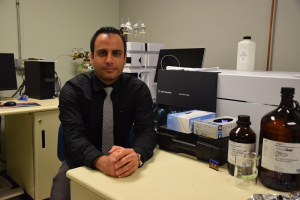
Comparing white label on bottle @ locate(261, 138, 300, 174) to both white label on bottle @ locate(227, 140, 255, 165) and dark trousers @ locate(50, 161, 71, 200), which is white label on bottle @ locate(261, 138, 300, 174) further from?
dark trousers @ locate(50, 161, 71, 200)

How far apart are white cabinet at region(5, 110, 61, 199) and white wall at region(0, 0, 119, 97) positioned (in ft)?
2.21

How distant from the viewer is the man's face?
1338mm

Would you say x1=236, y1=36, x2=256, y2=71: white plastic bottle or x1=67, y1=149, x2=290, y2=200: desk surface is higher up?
x1=236, y1=36, x2=256, y2=71: white plastic bottle

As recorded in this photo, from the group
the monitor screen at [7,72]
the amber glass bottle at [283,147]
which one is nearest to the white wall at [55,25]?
the monitor screen at [7,72]

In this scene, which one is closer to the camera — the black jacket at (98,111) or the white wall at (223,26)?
the black jacket at (98,111)

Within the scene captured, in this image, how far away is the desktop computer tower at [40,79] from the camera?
237 cm

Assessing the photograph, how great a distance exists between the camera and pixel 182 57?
2.02m

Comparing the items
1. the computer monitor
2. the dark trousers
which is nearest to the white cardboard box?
the dark trousers

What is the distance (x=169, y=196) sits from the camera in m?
0.80

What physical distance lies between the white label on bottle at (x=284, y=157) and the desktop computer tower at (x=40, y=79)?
2097mm

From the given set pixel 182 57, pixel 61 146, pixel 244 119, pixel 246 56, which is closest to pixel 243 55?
pixel 246 56

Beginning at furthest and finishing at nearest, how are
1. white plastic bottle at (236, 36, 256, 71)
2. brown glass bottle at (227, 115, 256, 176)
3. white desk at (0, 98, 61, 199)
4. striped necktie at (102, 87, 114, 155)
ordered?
white desk at (0, 98, 61, 199)
white plastic bottle at (236, 36, 256, 71)
striped necktie at (102, 87, 114, 155)
brown glass bottle at (227, 115, 256, 176)

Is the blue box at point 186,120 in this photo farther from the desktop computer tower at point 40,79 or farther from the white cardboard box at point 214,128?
the desktop computer tower at point 40,79

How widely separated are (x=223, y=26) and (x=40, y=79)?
1.69 meters
